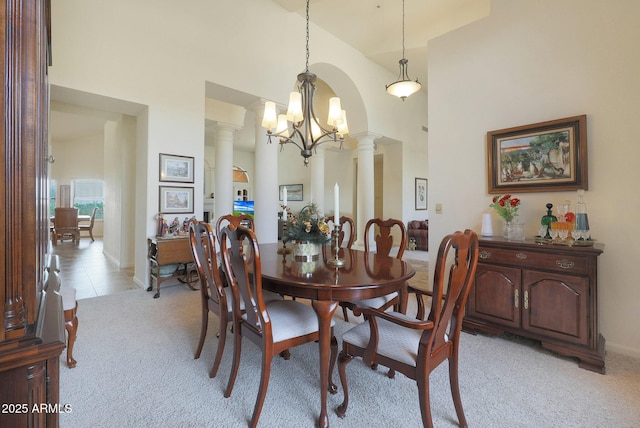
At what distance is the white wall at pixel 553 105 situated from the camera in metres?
2.24

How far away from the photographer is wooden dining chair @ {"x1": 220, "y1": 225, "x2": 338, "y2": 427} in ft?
4.59

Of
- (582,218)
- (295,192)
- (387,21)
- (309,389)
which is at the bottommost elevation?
(309,389)

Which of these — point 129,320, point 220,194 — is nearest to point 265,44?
point 220,194

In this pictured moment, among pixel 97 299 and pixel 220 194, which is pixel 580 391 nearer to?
pixel 97 299

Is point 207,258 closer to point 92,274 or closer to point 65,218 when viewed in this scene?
point 92,274

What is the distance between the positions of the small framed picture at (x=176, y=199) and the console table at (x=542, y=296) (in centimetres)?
343

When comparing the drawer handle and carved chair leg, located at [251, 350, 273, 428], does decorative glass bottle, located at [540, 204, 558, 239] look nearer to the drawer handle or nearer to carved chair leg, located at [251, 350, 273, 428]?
the drawer handle

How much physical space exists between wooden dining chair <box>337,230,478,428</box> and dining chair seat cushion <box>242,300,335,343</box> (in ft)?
0.74

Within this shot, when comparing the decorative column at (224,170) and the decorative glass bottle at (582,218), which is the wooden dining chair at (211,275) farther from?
the decorative column at (224,170)

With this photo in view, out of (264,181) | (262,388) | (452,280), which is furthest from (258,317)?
(264,181)

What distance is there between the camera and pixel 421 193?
7.66 meters

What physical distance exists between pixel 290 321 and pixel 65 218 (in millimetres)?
8462

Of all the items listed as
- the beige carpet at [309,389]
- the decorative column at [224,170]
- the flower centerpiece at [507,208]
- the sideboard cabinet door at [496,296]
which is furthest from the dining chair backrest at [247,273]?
the decorative column at [224,170]

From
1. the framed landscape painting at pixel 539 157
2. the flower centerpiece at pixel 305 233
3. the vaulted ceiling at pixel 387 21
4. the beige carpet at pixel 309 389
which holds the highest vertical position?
the vaulted ceiling at pixel 387 21
